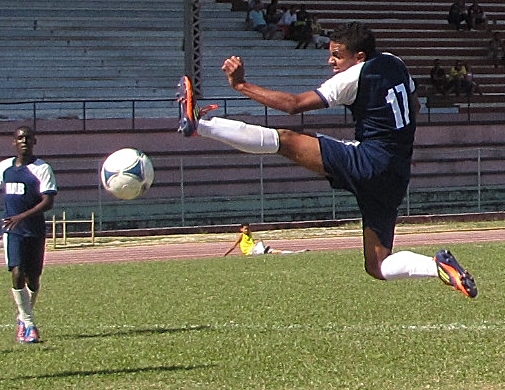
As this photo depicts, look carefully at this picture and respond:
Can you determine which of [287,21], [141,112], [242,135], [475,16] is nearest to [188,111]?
[242,135]

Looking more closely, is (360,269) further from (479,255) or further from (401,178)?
(401,178)

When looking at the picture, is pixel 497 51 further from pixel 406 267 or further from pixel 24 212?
pixel 406 267

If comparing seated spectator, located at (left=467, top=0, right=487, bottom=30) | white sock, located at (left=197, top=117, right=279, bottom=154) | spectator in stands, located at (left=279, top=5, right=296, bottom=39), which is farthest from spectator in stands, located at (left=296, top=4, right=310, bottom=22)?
white sock, located at (left=197, top=117, right=279, bottom=154)

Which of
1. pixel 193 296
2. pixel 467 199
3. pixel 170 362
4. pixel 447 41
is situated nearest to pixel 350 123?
pixel 467 199

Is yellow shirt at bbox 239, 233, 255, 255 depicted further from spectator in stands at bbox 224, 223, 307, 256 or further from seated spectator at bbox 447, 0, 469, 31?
seated spectator at bbox 447, 0, 469, 31

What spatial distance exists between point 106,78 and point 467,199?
34.8 ft

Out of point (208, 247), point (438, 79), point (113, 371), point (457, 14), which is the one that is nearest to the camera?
point (113, 371)

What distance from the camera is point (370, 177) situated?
8578 mm

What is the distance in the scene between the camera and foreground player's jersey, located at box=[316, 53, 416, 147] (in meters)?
8.41

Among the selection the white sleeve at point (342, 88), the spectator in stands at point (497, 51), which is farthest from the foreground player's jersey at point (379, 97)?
the spectator in stands at point (497, 51)

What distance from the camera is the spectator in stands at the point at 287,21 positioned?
120 feet

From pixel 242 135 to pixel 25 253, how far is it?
4059mm

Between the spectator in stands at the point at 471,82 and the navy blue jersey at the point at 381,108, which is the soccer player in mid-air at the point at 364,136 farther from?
the spectator in stands at the point at 471,82

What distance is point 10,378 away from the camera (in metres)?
9.39
